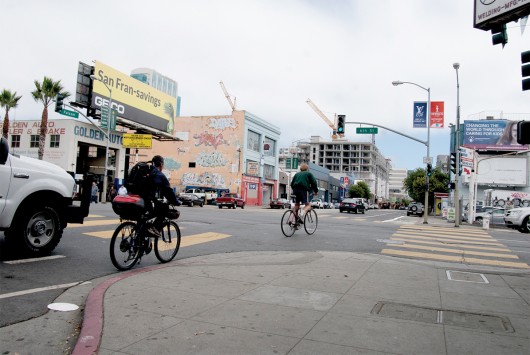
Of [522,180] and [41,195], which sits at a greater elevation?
[522,180]

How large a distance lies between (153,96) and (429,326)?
45588 mm

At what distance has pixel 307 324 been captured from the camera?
393cm

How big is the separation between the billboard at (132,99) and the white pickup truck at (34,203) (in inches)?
1228

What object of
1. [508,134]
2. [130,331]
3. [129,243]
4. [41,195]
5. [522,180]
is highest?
[508,134]

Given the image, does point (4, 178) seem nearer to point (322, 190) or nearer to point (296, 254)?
point (296, 254)

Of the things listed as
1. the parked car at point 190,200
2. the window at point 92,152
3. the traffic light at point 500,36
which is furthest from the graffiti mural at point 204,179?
the traffic light at point 500,36

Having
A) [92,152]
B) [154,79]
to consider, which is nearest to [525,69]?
[92,152]

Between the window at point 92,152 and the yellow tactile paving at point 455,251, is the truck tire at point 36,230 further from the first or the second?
the window at point 92,152

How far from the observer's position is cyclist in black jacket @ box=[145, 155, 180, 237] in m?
6.43

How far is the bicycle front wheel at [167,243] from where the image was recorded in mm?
6859

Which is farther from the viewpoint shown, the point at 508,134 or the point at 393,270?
the point at 508,134

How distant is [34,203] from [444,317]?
5.95 meters

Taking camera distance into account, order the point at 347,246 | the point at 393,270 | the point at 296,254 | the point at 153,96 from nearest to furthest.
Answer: the point at 393,270 → the point at 296,254 → the point at 347,246 → the point at 153,96

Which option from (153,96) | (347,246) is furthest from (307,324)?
(153,96)
